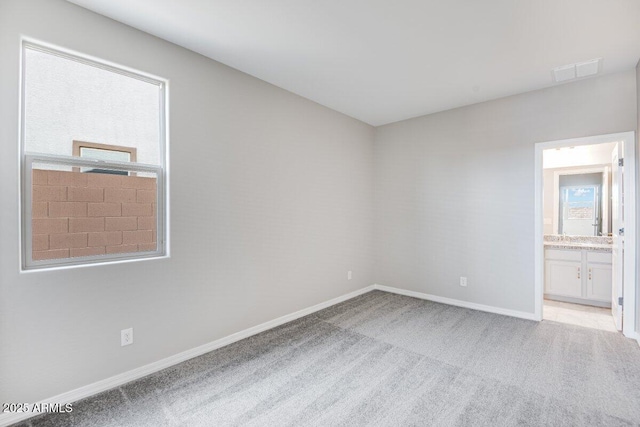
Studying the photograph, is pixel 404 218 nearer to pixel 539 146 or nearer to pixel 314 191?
pixel 314 191

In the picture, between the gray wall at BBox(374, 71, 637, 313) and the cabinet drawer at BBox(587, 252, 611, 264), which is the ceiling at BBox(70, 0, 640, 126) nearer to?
the gray wall at BBox(374, 71, 637, 313)

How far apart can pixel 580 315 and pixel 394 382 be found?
2998mm

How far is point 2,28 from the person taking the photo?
5.83 feet

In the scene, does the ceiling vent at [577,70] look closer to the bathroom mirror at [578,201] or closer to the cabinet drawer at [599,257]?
the bathroom mirror at [578,201]

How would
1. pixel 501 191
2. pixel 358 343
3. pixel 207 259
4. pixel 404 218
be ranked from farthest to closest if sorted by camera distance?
pixel 404 218 → pixel 501 191 → pixel 358 343 → pixel 207 259

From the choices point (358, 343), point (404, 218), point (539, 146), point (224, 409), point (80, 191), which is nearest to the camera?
point (224, 409)

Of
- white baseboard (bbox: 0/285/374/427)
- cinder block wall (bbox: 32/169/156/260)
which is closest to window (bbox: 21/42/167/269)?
cinder block wall (bbox: 32/169/156/260)

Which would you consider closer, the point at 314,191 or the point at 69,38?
the point at 69,38

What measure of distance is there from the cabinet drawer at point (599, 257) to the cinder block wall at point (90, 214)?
520 centimetres


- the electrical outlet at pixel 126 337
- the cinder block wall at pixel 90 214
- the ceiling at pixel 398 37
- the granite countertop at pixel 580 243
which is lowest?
the electrical outlet at pixel 126 337

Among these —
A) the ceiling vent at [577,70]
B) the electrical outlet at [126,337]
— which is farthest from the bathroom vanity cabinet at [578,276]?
the electrical outlet at [126,337]

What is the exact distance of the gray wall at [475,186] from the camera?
3.28 m

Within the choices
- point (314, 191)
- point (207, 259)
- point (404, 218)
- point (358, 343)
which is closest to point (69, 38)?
point (207, 259)

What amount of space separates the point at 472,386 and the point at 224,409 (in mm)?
1746
